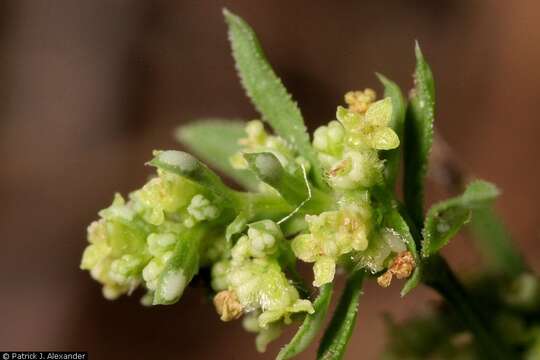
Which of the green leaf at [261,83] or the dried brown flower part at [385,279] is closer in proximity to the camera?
the dried brown flower part at [385,279]

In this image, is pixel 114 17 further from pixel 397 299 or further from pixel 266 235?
pixel 266 235

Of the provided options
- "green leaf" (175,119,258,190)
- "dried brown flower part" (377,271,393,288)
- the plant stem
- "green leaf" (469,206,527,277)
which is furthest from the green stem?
"green leaf" (469,206,527,277)

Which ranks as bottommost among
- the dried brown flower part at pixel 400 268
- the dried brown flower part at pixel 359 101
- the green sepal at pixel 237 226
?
the dried brown flower part at pixel 400 268

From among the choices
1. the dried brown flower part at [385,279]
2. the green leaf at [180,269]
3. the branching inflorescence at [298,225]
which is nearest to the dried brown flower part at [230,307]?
the branching inflorescence at [298,225]

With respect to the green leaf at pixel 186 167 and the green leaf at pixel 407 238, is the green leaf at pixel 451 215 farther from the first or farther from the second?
the green leaf at pixel 186 167

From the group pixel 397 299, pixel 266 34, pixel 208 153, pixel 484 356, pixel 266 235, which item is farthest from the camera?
pixel 266 34

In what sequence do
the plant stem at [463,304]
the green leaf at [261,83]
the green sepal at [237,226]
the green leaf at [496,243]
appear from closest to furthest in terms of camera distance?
1. the green sepal at [237,226]
2. the plant stem at [463,304]
3. the green leaf at [261,83]
4. the green leaf at [496,243]

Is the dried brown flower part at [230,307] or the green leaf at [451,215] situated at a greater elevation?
the green leaf at [451,215]

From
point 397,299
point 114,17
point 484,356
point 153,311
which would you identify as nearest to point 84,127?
point 114,17

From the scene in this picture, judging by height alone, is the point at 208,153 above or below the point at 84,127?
above
